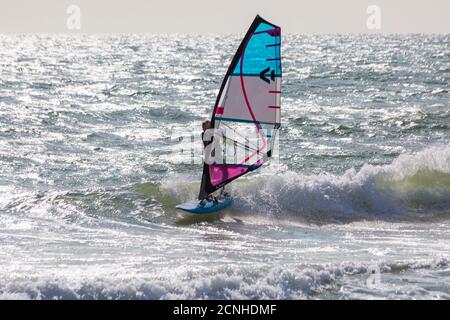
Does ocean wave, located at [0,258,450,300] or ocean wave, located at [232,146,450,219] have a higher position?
ocean wave, located at [232,146,450,219]

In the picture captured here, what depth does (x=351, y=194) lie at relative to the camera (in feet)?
52.7

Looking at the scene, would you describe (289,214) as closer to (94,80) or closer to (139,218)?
(139,218)

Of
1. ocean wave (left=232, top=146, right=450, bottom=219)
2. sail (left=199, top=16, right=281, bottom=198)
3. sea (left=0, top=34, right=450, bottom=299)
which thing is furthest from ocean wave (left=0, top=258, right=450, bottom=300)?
ocean wave (left=232, top=146, right=450, bottom=219)

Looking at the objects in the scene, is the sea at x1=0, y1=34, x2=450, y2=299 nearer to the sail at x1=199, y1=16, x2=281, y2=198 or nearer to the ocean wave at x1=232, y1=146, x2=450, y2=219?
the ocean wave at x1=232, y1=146, x2=450, y2=219

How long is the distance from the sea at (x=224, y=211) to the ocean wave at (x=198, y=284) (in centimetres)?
2

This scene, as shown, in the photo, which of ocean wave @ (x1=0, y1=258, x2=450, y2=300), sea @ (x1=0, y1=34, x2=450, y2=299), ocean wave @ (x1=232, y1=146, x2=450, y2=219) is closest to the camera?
ocean wave @ (x1=0, y1=258, x2=450, y2=300)

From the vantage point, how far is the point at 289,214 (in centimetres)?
1515

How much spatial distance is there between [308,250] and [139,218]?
4327mm

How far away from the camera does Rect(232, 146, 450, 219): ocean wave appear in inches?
607

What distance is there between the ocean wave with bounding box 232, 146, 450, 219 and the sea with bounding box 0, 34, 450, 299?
4 cm

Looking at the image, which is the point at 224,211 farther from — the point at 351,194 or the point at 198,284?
the point at 198,284

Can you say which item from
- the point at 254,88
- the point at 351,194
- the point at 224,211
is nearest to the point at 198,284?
the point at 254,88

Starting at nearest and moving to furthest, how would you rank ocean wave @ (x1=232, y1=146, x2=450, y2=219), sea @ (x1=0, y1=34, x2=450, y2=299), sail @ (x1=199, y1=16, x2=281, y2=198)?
sea @ (x1=0, y1=34, x2=450, y2=299) → sail @ (x1=199, y1=16, x2=281, y2=198) → ocean wave @ (x1=232, y1=146, x2=450, y2=219)
